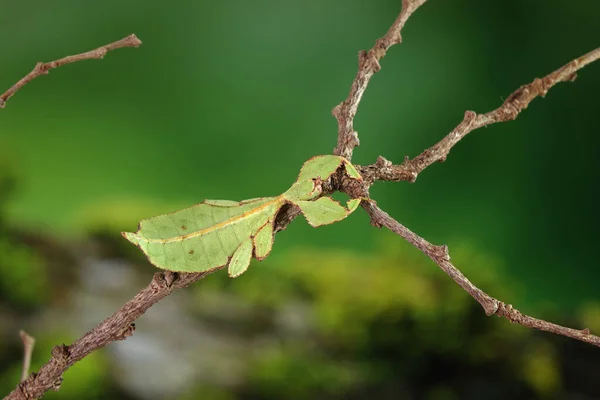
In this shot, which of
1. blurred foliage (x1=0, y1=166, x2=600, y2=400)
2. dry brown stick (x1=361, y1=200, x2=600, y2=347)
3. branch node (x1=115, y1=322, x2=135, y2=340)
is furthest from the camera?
blurred foliage (x1=0, y1=166, x2=600, y2=400)

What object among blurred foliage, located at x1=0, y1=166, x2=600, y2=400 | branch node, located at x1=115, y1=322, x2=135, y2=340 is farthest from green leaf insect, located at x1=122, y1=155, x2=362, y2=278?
blurred foliage, located at x1=0, y1=166, x2=600, y2=400

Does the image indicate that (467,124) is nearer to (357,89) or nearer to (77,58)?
(357,89)

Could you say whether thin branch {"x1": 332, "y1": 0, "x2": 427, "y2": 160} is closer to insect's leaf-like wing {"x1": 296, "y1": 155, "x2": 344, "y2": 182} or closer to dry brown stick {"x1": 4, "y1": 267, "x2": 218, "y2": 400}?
insect's leaf-like wing {"x1": 296, "y1": 155, "x2": 344, "y2": 182}

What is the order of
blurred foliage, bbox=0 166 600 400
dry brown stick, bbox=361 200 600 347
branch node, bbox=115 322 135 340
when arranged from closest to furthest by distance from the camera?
dry brown stick, bbox=361 200 600 347 → branch node, bbox=115 322 135 340 → blurred foliage, bbox=0 166 600 400

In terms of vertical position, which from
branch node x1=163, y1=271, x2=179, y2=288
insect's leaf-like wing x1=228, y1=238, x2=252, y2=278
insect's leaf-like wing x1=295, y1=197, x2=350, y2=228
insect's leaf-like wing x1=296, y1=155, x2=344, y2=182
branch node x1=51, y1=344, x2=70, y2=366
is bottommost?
branch node x1=51, y1=344, x2=70, y2=366

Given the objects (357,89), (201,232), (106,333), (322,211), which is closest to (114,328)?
(106,333)

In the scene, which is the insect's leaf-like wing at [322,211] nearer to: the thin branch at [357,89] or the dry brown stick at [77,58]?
the thin branch at [357,89]

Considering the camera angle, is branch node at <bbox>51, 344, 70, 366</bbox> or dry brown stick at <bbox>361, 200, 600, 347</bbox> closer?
dry brown stick at <bbox>361, 200, 600, 347</bbox>

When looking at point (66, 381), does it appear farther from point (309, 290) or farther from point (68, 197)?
point (309, 290)
